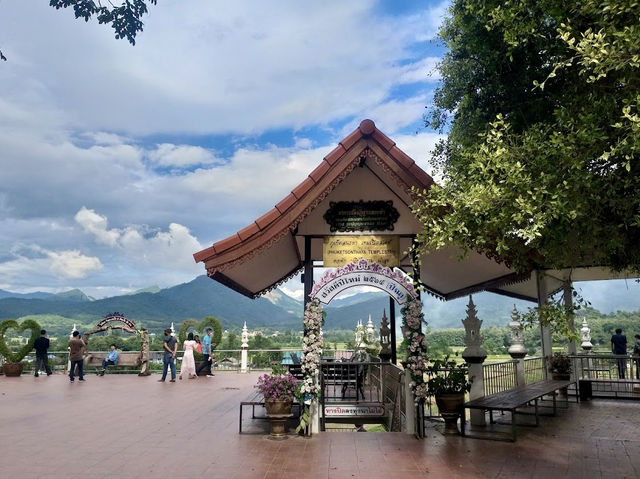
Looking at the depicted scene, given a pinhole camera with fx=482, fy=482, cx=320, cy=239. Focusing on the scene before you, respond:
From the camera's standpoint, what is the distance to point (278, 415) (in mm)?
7250

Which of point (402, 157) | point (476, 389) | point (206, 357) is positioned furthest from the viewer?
point (206, 357)

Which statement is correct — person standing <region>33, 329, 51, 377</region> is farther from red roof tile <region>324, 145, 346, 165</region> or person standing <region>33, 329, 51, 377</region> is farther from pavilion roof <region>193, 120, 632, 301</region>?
red roof tile <region>324, 145, 346, 165</region>

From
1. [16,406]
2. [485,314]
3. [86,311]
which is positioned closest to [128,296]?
[86,311]

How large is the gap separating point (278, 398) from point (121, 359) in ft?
46.5

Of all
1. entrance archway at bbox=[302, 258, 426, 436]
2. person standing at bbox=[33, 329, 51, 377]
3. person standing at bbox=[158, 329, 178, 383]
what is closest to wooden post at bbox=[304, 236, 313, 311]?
entrance archway at bbox=[302, 258, 426, 436]

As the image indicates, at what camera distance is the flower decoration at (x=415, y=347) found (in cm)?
741

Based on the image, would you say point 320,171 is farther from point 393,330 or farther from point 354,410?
point 393,330

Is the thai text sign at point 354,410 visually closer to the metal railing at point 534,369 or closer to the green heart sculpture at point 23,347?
the metal railing at point 534,369

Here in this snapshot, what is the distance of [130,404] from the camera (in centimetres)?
1093

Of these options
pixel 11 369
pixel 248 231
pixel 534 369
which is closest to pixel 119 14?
pixel 248 231

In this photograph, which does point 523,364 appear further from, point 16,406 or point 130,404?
point 16,406

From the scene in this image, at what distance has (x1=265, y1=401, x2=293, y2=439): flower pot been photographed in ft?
23.8

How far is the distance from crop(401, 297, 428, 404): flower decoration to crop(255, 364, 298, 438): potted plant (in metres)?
1.82

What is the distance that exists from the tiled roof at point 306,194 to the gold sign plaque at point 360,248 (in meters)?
0.97
